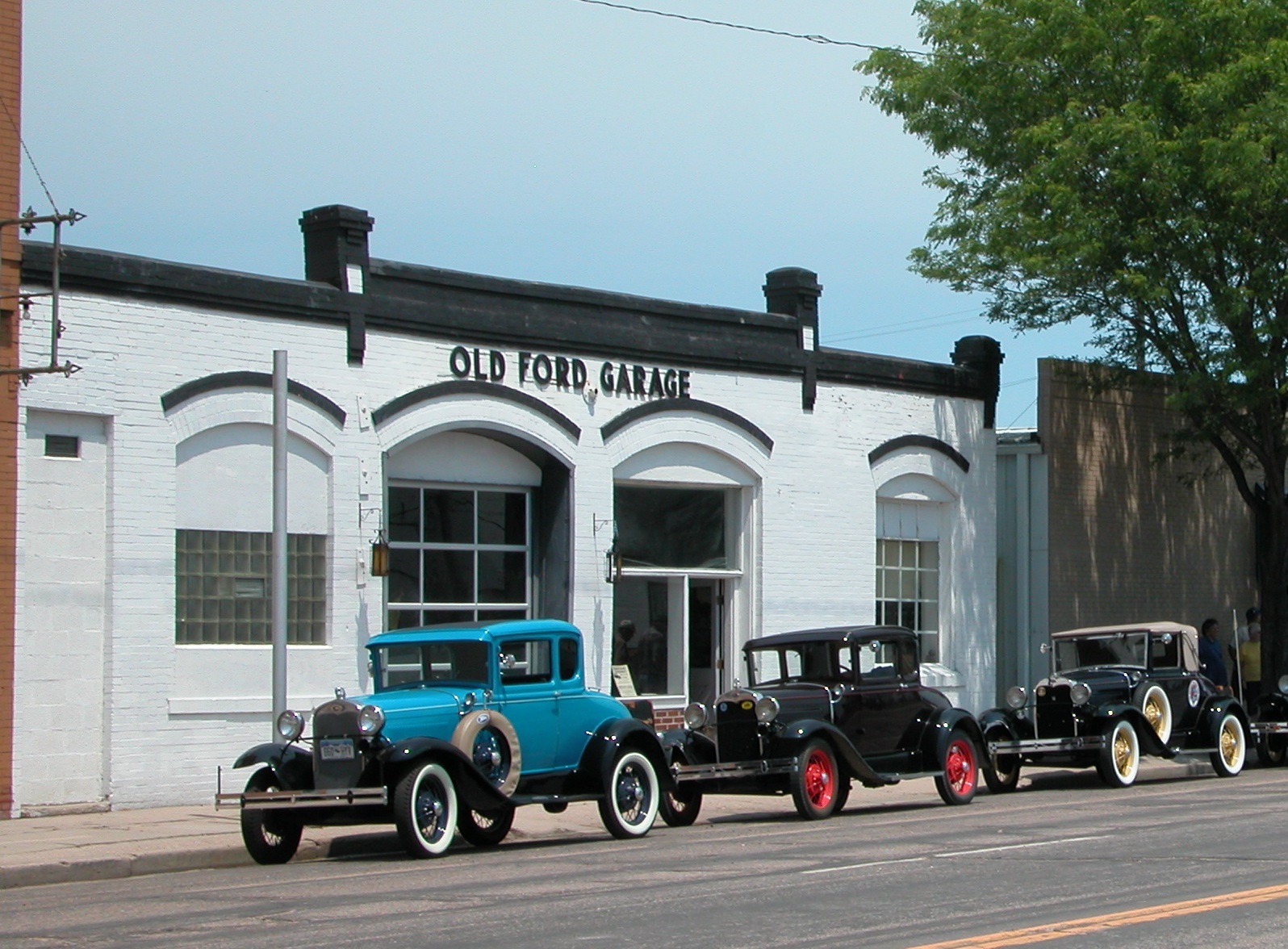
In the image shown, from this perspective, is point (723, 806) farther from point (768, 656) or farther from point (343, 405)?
point (343, 405)

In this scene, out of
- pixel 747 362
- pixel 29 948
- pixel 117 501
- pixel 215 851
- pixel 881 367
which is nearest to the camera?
pixel 29 948

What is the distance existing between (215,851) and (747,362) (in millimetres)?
11144

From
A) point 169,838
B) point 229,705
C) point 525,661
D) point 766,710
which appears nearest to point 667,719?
point 766,710

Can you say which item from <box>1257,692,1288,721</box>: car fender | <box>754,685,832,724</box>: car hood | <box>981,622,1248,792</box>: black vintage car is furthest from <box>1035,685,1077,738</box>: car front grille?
<box>1257,692,1288,721</box>: car fender

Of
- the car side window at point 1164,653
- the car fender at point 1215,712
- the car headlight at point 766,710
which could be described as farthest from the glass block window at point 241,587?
the car fender at point 1215,712

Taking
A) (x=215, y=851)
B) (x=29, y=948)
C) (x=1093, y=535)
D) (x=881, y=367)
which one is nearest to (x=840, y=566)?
(x=881, y=367)

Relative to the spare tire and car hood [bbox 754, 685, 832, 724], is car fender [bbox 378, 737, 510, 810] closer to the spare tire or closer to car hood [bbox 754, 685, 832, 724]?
the spare tire

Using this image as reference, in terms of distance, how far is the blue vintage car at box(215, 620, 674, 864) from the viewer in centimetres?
1404

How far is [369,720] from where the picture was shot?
14.1m

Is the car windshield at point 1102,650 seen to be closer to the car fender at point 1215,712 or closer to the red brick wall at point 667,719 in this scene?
the car fender at point 1215,712

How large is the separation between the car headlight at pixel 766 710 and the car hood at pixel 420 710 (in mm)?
3024

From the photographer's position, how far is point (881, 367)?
25.5 meters

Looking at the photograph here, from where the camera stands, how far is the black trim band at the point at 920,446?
83.0 ft

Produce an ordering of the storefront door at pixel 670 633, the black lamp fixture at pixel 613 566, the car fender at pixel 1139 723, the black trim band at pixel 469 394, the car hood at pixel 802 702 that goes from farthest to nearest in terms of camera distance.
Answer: the storefront door at pixel 670 633 < the black lamp fixture at pixel 613 566 < the car fender at pixel 1139 723 < the black trim band at pixel 469 394 < the car hood at pixel 802 702
